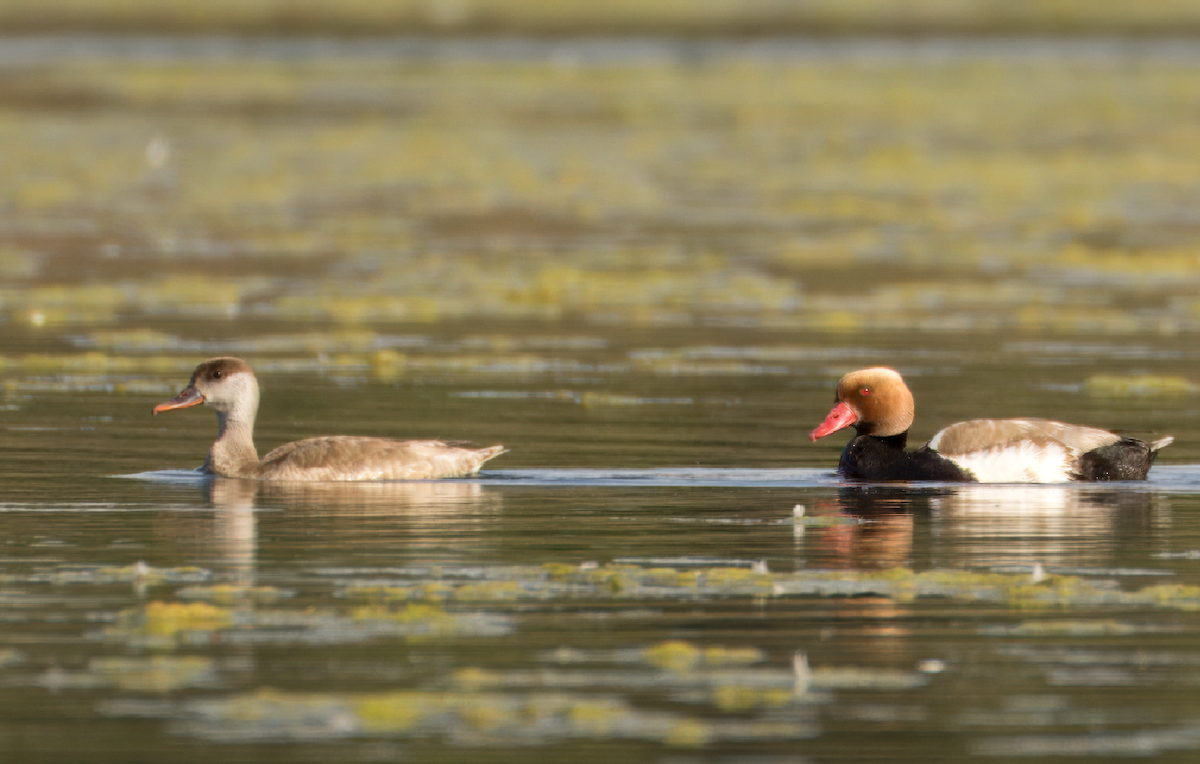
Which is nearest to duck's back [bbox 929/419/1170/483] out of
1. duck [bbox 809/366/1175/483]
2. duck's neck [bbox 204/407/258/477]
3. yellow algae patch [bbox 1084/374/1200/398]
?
duck [bbox 809/366/1175/483]

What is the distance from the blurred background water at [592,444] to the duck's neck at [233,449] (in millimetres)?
237

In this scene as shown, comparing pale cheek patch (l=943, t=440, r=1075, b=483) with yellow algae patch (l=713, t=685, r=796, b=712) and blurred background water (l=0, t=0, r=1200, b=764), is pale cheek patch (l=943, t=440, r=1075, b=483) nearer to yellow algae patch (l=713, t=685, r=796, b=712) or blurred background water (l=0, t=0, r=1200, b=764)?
blurred background water (l=0, t=0, r=1200, b=764)

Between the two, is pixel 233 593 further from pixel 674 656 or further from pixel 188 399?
pixel 188 399

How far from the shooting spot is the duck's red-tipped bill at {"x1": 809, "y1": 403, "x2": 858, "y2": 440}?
16359 mm

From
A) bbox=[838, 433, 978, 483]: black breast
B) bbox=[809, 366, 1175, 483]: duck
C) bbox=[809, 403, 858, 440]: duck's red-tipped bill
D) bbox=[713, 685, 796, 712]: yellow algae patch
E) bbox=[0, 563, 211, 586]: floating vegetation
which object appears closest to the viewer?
bbox=[713, 685, 796, 712]: yellow algae patch

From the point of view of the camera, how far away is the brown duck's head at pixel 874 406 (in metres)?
16.4

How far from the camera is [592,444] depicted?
1752 cm

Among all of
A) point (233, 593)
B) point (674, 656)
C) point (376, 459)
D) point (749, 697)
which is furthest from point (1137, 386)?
point (749, 697)

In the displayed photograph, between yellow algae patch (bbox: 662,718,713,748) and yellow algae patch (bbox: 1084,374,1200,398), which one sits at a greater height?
yellow algae patch (bbox: 1084,374,1200,398)

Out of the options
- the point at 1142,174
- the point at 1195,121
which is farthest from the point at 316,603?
the point at 1195,121

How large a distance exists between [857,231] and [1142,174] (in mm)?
12092

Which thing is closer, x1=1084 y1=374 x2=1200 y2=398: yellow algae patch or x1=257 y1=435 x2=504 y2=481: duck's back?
x1=257 y1=435 x2=504 y2=481: duck's back

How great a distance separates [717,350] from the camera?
23.9 meters

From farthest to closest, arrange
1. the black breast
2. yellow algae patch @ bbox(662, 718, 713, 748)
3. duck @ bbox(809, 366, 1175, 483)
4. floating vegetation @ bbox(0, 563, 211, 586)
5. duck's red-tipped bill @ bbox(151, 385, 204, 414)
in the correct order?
duck's red-tipped bill @ bbox(151, 385, 204, 414)
the black breast
duck @ bbox(809, 366, 1175, 483)
floating vegetation @ bbox(0, 563, 211, 586)
yellow algae patch @ bbox(662, 718, 713, 748)
